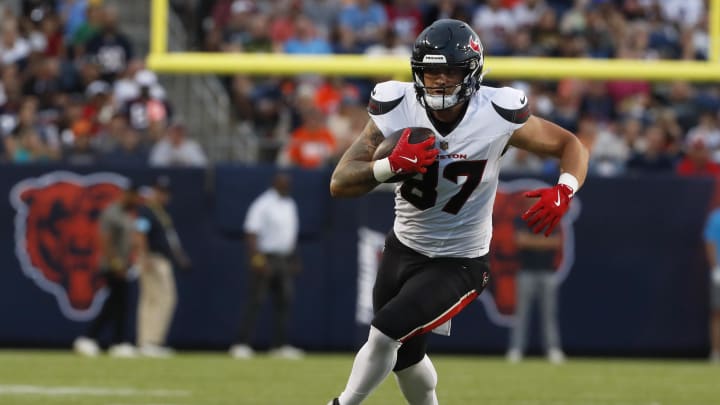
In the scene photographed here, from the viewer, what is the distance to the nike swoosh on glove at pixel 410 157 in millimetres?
4723

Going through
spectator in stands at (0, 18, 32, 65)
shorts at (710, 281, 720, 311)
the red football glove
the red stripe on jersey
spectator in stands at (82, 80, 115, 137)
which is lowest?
shorts at (710, 281, 720, 311)

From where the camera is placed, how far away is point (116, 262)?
38.1 ft

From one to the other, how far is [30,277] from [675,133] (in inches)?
236

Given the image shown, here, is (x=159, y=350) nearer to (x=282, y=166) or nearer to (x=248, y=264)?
(x=248, y=264)

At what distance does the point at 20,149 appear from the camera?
41.3ft

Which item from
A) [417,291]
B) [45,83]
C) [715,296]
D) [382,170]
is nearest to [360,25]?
[45,83]

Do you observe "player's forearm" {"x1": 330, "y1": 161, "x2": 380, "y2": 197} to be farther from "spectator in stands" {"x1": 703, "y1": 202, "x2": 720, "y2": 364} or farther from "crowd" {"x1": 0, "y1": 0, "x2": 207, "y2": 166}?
"spectator in stands" {"x1": 703, "y1": 202, "x2": 720, "y2": 364}

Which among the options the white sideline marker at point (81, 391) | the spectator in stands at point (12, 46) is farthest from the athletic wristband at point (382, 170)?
the spectator in stands at point (12, 46)

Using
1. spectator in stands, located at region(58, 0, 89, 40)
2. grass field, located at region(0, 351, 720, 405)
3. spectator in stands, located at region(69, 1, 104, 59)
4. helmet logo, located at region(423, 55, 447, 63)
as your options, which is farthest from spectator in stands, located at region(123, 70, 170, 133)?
helmet logo, located at region(423, 55, 447, 63)

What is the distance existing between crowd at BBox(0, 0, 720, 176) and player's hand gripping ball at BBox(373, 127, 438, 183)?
671 centimetres

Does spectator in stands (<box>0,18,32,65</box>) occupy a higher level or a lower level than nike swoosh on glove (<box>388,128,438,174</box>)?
lower

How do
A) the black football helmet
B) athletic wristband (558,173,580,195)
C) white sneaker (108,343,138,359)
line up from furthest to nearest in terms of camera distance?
white sneaker (108,343,138,359) → athletic wristband (558,173,580,195) → the black football helmet

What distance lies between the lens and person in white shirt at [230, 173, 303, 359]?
11.8 m

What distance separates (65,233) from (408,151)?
804 cm
